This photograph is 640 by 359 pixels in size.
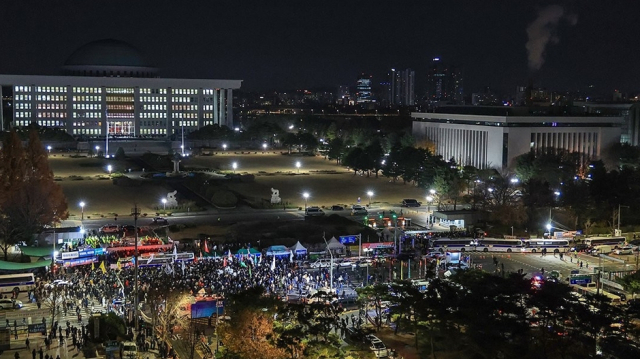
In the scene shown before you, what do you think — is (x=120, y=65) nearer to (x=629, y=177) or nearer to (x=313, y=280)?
(x=629, y=177)

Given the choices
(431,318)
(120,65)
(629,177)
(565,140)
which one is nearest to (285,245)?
(431,318)

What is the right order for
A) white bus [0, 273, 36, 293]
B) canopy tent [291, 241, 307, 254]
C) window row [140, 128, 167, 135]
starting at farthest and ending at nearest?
window row [140, 128, 167, 135] → canopy tent [291, 241, 307, 254] → white bus [0, 273, 36, 293]

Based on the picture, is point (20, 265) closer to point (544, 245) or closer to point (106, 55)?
point (544, 245)

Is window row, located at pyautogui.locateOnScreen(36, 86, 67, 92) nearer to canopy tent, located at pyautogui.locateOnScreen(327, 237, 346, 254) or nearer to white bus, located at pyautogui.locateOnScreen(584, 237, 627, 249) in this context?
canopy tent, located at pyautogui.locateOnScreen(327, 237, 346, 254)

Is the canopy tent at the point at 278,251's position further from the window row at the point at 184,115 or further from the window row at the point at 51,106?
the window row at the point at 184,115

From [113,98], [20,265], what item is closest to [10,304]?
[20,265]

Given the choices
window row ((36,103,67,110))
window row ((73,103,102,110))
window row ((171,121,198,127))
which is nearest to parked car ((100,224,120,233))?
window row ((73,103,102,110))

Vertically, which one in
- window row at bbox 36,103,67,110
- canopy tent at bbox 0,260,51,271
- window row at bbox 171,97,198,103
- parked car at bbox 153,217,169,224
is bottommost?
canopy tent at bbox 0,260,51,271

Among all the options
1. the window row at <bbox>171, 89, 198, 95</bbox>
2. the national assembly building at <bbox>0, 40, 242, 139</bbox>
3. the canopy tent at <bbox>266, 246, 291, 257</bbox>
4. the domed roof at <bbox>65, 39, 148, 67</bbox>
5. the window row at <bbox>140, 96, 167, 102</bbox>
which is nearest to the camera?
the canopy tent at <bbox>266, 246, 291, 257</bbox>
